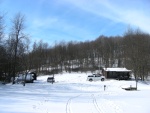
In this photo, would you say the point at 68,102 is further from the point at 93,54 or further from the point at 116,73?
the point at 93,54

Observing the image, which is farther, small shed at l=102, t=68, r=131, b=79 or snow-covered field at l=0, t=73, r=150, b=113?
small shed at l=102, t=68, r=131, b=79

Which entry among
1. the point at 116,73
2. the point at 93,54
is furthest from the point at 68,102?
the point at 93,54

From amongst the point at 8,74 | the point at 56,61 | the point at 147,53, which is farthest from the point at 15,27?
the point at 56,61

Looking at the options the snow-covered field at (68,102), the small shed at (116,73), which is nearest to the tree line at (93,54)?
the small shed at (116,73)

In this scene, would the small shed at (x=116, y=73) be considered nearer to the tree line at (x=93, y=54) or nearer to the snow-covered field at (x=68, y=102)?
the tree line at (x=93, y=54)

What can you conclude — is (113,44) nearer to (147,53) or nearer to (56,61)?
(56,61)

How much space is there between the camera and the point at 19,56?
2041 inches

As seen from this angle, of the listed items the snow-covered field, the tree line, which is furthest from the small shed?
the snow-covered field

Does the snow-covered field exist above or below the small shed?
below

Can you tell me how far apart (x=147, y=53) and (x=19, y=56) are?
43.1m

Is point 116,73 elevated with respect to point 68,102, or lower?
elevated

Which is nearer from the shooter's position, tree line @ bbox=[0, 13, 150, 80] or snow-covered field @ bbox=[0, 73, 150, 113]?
snow-covered field @ bbox=[0, 73, 150, 113]

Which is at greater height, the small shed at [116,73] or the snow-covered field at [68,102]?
the small shed at [116,73]

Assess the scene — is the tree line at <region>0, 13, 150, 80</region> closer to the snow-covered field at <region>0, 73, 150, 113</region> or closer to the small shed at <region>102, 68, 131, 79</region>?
the small shed at <region>102, 68, 131, 79</region>
